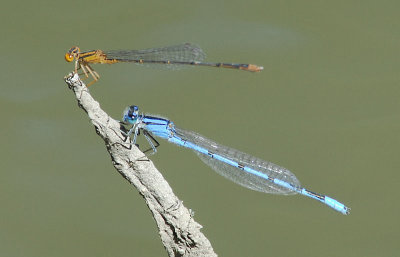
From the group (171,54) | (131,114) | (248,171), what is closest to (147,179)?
(131,114)

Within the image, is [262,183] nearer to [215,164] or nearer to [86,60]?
[215,164]

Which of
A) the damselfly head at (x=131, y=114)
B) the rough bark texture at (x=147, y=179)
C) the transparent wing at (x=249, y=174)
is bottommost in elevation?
the rough bark texture at (x=147, y=179)

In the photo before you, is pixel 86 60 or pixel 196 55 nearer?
pixel 86 60

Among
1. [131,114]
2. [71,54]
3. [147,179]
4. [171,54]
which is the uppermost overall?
[171,54]

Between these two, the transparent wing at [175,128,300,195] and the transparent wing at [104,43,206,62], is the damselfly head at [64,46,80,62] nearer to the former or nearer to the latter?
the transparent wing at [104,43,206,62]

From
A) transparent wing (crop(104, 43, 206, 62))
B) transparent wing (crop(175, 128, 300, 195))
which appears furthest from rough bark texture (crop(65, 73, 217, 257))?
transparent wing (crop(175, 128, 300, 195))

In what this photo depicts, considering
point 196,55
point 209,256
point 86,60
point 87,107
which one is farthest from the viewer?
point 196,55

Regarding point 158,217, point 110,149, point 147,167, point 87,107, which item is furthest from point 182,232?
point 87,107

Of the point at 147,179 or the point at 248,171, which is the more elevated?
the point at 248,171

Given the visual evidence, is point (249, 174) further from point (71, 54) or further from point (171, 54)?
point (71, 54)

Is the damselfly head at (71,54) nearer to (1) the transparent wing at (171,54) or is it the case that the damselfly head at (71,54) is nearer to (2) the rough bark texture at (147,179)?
(1) the transparent wing at (171,54)

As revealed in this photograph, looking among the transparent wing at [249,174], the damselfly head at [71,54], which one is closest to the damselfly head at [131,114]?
the damselfly head at [71,54]
